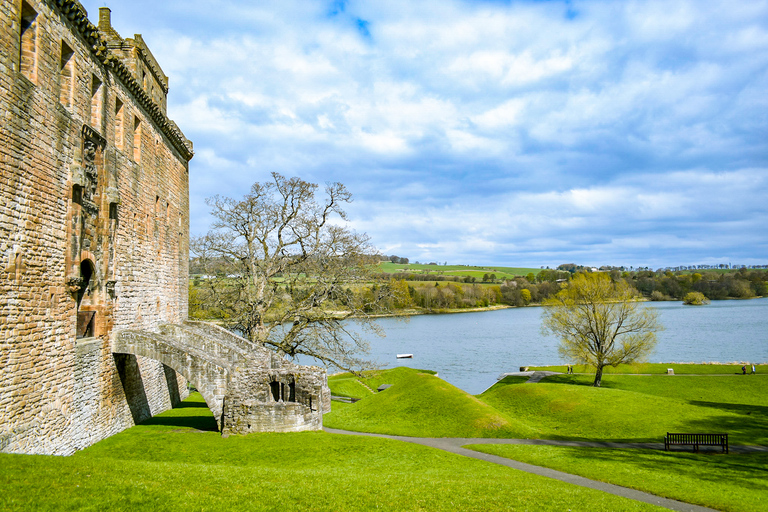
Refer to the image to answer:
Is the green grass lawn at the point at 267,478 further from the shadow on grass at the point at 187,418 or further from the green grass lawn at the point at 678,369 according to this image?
the green grass lawn at the point at 678,369

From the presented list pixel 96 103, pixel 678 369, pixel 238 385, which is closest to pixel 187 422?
pixel 238 385

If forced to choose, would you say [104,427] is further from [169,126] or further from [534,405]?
[534,405]

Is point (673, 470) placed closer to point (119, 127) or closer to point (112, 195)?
point (112, 195)

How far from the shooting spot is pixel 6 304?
9648 mm

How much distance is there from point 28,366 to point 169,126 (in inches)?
532

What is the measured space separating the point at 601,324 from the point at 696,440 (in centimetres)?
2086

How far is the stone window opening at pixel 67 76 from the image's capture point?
40.8 feet

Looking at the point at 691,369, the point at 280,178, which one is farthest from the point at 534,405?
the point at 691,369

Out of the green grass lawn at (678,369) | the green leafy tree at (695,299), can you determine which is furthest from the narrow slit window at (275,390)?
the green leafy tree at (695,299)

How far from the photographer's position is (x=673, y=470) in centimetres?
1520

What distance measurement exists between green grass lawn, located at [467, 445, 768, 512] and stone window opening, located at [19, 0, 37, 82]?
1779 cm

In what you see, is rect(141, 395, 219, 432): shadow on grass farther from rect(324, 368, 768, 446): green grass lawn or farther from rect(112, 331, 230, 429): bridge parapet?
rect(324, 368, 768, 446): green grass lawn

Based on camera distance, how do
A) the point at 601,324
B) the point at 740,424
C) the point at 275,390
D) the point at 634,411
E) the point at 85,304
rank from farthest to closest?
the point at 601,324 → the point at 634,411 → the point at 740,424 → the point at 275,390 → the point at 85,304

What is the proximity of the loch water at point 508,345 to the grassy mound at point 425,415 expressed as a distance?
8.96 m
